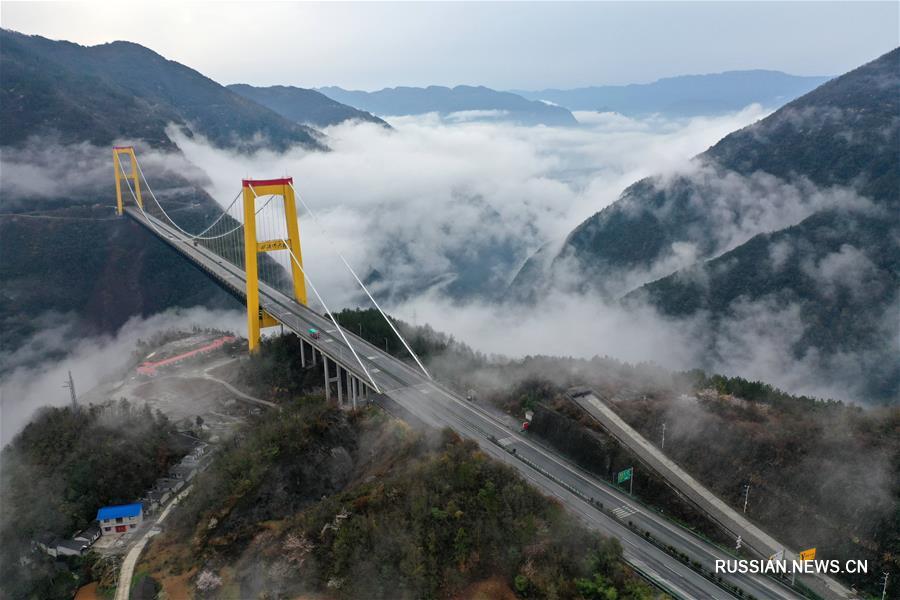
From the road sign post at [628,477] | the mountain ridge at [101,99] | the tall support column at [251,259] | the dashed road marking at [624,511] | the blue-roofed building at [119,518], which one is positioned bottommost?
the blue-roofed building at [119,518]

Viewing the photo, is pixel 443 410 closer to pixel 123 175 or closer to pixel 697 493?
pixel 697 493

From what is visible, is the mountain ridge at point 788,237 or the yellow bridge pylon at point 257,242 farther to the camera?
the mountain ridge at point 788,237

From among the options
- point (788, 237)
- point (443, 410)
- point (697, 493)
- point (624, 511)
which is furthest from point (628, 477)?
point (788, 237)

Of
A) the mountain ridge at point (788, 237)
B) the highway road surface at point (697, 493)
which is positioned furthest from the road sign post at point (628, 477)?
the mountain ridge at point (788, 237)

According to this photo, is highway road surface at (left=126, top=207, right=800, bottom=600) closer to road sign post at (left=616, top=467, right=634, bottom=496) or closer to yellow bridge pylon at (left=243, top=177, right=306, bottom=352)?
road sign post at (left=616, top=467, right=634, bottom=496)

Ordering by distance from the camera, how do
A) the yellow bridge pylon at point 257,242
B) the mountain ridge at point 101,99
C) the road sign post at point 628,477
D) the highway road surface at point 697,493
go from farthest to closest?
the mountain ridge at point 101,99
the yellow bridge pylon at point 257,242
the road sign post at point 628,477
the highway road surface at point 697,493

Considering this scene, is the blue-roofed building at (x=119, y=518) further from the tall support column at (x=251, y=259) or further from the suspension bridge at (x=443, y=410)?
the tall support column at (x=251, y=259)
